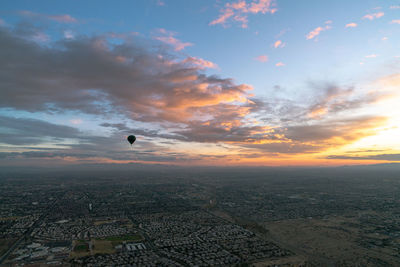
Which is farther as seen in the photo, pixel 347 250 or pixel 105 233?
pixel 105 233

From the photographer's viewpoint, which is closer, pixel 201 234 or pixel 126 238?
pixel 126 238

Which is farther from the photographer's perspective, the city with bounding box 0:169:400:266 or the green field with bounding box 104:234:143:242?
the green field with bounding box 104:234:143:242

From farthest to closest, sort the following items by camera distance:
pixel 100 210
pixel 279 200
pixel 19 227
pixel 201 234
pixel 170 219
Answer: pixel 279 200
pixel 100 210
pixel 170 219
pixel 19 227
pixel 201 234

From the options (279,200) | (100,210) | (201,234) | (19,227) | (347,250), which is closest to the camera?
(347,250)

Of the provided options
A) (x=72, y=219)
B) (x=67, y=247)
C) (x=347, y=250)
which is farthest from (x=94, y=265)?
(x=347, y=250)

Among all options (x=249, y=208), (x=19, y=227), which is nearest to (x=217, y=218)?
(x=249, y=208)

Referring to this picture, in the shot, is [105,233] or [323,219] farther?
[323,219]

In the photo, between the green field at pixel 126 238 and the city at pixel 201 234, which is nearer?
the city at pixel 201 234

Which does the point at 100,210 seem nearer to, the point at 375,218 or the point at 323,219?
the point at 323,219

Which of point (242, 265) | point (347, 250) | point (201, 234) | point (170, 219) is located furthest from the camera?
point (170, 219)

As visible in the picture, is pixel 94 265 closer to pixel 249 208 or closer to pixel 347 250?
pixel 347 250
